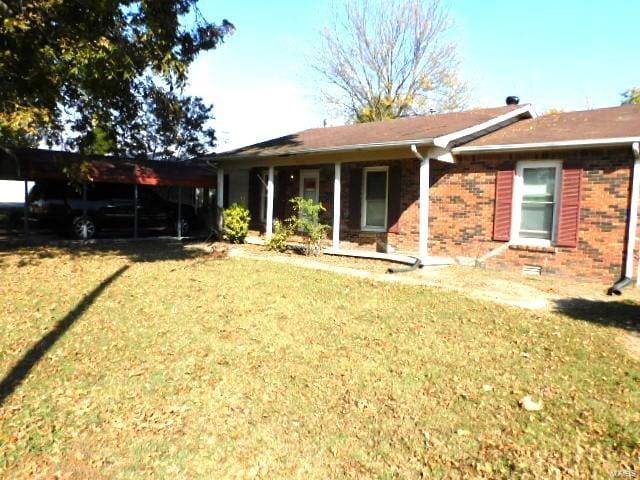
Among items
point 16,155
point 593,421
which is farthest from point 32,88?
point 593,421

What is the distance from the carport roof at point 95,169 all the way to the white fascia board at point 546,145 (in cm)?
872

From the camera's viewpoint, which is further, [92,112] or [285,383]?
[92,112]

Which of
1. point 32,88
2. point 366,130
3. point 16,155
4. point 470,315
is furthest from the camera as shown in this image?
point 366,130

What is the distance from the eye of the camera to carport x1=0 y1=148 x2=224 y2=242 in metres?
12.0

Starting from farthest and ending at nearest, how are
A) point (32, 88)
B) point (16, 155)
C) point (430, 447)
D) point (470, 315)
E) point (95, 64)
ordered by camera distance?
1. point (16, 155)
2. point (32, 88)
3. point (95, 64)
4. point (470, 315)
5. point (430, 447)

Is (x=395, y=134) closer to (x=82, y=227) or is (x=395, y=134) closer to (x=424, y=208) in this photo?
(x=424, y=208)

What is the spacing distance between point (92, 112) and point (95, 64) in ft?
8.77

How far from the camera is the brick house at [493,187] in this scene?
880 cm

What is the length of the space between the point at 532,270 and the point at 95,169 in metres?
11.9

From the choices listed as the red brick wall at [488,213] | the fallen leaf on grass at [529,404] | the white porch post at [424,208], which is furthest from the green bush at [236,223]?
the fallen leaf on grass at [529,404]

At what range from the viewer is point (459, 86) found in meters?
26.7

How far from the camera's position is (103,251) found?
37.7 feet

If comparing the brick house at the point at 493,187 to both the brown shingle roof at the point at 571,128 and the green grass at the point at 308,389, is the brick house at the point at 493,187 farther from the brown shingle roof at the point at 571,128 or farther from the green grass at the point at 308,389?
the green grass at the point at 308,389

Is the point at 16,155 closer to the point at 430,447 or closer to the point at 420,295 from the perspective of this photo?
the point at 420,295
